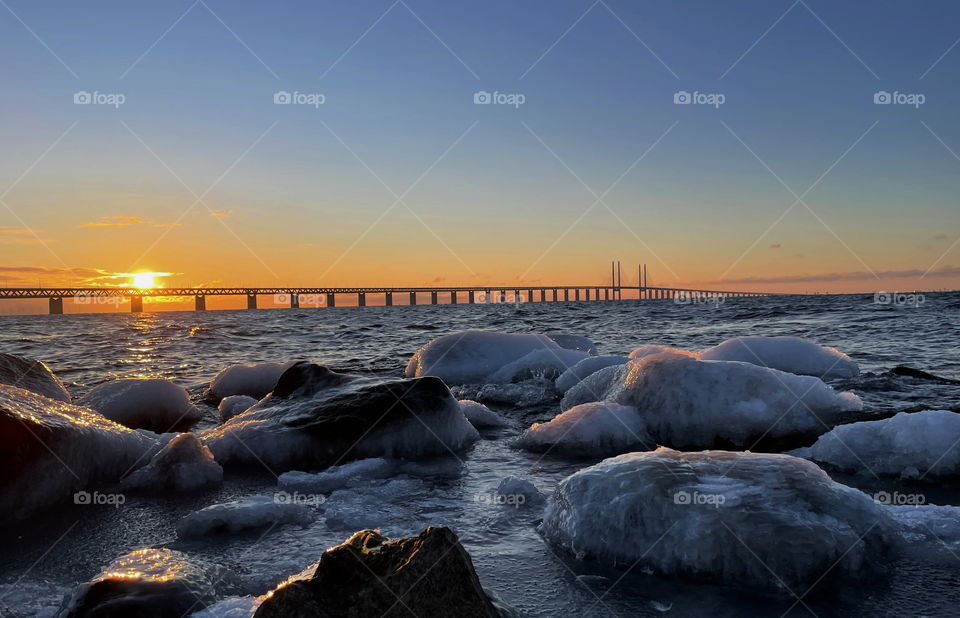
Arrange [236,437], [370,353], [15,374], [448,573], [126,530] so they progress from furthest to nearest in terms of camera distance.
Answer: [370,353] < [15,374] < [236,437] < [126,530] < [448,573]

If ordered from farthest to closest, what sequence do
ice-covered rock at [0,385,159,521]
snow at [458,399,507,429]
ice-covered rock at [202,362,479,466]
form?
snow at [458,399,507,429], ice-covered rock at [202,362,479,466], ice-covered rock at [0,385,159,521]

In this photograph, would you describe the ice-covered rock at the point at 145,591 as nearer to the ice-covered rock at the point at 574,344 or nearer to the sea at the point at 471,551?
the sea at the point at 471,551

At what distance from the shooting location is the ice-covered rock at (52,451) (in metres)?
4.18

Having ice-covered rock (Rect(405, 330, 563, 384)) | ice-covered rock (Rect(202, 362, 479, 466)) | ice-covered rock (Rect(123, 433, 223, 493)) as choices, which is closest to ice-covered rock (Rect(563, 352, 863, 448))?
ice-covered rock (Rect(202, 362, 479, 466))

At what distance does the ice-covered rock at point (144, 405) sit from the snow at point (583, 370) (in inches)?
190

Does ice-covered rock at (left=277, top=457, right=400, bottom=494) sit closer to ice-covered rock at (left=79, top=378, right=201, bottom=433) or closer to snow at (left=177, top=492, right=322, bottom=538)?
snow at (left=177, top=492, right=322, bottom=538)

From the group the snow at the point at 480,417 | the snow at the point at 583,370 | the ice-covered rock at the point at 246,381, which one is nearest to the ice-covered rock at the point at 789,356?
the snow at the point at 583,370

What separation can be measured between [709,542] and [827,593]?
0.54 meters

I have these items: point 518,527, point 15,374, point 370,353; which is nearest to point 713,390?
point 518,527

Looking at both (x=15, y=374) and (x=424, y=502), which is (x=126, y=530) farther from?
(x=15, y=374)

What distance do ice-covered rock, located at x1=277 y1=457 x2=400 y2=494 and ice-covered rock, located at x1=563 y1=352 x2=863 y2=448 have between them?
266 cm

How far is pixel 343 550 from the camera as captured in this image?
7.63ft

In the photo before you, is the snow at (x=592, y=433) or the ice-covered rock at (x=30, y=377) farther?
the ice-covered rock at (x=30, y=377)

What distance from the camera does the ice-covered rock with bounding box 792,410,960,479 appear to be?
189 inches
